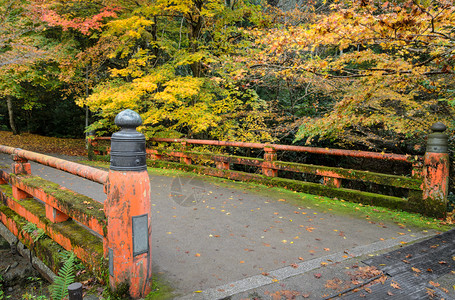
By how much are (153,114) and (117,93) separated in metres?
1.30

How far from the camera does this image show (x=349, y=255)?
3.30 metres

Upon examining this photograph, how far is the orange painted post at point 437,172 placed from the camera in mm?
4629

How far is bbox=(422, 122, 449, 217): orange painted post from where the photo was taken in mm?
4629

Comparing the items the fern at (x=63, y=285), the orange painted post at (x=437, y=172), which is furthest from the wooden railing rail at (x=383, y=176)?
the fern at (x=63, y=285)

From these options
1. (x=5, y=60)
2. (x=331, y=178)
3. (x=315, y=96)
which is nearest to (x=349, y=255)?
(x=331, y=178)

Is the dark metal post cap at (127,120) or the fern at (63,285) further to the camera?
the fern at (63,285)

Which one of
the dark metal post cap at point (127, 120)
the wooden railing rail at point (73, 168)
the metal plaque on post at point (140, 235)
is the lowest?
the metal plaque on post at point (140, 235)

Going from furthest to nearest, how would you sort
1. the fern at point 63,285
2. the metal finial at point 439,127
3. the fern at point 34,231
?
1. the metal finial at point 439,127
2. the fern at point 34,231
3. the fern at point 63,285

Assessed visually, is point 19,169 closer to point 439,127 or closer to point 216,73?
point 439,127

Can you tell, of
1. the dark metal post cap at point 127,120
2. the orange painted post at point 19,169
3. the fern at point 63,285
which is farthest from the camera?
the orange painted post at point 19,169

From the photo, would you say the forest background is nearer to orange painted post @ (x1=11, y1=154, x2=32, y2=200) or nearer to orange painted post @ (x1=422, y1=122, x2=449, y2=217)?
orange painted post @ (x1=422, y1=122, x2=449, y2=217)

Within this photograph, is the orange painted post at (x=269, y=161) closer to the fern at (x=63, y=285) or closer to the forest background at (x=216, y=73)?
the forest background at (x=216, y=73)

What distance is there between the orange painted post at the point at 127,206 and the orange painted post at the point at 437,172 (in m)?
4.62

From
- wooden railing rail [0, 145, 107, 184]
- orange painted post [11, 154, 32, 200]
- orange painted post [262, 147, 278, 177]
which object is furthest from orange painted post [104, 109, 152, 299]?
orange painted post [262, 147, 278, 177]
